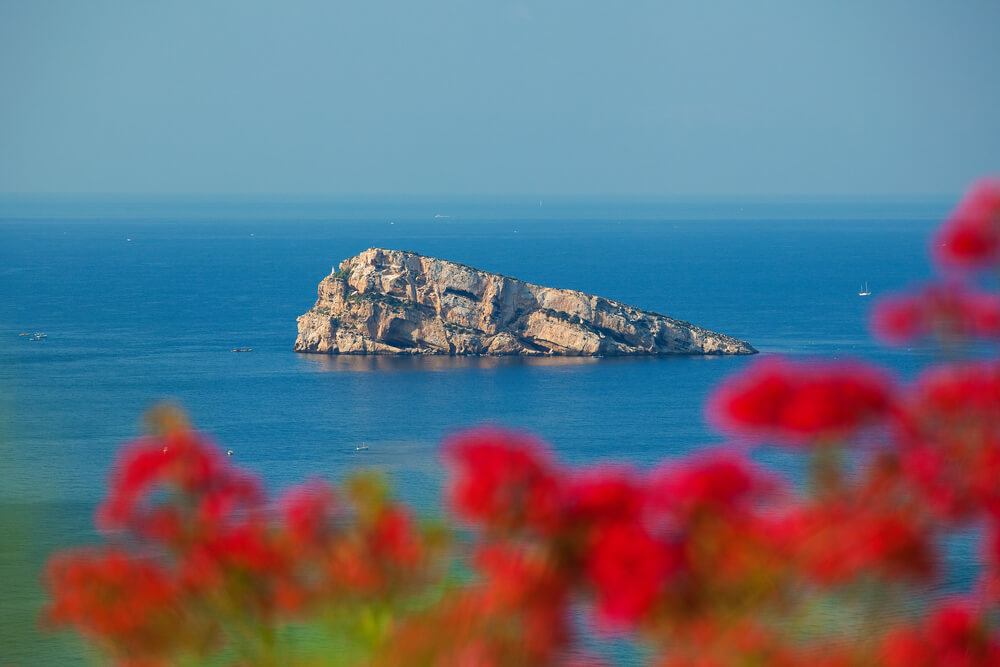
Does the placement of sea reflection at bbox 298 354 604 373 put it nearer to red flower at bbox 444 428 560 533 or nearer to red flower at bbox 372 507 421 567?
red flower at bbox 372 507 421 567

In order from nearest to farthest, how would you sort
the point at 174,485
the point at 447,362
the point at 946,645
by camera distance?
the point at 946,645 → the point at 174,485 → the point at 447,362

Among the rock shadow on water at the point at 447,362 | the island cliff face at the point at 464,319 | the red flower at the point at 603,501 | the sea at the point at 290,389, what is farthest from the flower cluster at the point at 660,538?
the island cliff face at the point at 464,319

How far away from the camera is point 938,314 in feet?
21.3

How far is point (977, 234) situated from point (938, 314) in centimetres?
46

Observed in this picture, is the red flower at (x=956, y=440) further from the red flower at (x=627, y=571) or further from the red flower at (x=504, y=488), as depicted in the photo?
the red flower at (x=504, y=488)

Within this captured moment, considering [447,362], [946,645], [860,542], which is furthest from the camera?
[447,362]

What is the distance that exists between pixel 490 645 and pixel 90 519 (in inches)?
1952

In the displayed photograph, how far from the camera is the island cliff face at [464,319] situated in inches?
3885

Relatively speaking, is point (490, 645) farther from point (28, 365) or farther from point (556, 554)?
point (28, 365)

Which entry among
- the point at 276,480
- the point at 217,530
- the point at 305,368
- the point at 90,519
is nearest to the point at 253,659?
the point at 217,530

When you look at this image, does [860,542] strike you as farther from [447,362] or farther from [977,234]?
[447,362]

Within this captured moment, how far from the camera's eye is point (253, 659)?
729cm

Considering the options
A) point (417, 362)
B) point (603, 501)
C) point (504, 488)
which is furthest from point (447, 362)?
point (504, 488)

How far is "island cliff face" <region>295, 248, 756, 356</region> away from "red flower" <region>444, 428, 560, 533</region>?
92266 millimetres
